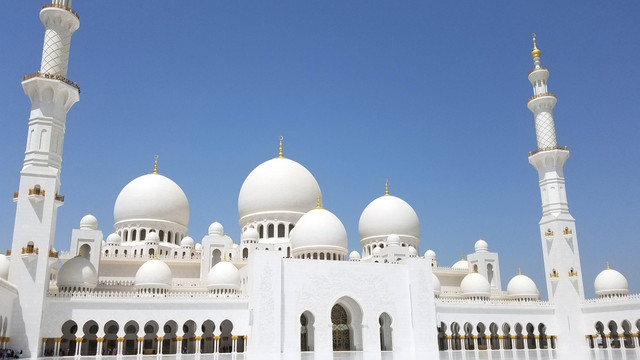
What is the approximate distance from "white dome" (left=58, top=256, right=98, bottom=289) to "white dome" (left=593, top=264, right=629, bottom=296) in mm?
23033

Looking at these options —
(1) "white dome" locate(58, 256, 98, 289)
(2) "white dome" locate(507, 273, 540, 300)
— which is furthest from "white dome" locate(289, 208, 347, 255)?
(2) "white dome" locate(507, 273, 540, 300)

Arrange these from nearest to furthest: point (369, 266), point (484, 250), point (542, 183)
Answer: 1. point (369, 266)
2. point (542, 183)
3. point (484, 250)

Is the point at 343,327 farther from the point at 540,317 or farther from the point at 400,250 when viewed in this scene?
the point at 540,317

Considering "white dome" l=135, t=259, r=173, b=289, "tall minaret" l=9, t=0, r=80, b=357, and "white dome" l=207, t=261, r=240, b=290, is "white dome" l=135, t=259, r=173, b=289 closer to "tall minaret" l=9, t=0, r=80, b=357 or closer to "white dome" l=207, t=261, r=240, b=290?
"white dome" l=207, t=261, r=240, b=290

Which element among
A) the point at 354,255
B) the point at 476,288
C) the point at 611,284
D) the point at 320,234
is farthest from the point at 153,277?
the point at 611,284

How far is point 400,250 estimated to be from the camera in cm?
2600

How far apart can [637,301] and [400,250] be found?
1065 centimetres

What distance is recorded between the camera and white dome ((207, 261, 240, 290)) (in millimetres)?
22141

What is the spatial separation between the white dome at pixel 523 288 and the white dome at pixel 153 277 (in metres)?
17.4

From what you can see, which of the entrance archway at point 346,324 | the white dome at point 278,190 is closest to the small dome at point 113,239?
the white dome at point 278,190

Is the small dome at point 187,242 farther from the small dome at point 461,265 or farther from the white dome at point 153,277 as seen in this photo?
the small dome at point 461,265

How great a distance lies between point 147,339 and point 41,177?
8160 millimetres

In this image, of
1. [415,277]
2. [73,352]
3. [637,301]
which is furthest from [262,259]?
[637,301]

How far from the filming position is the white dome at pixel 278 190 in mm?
27547
